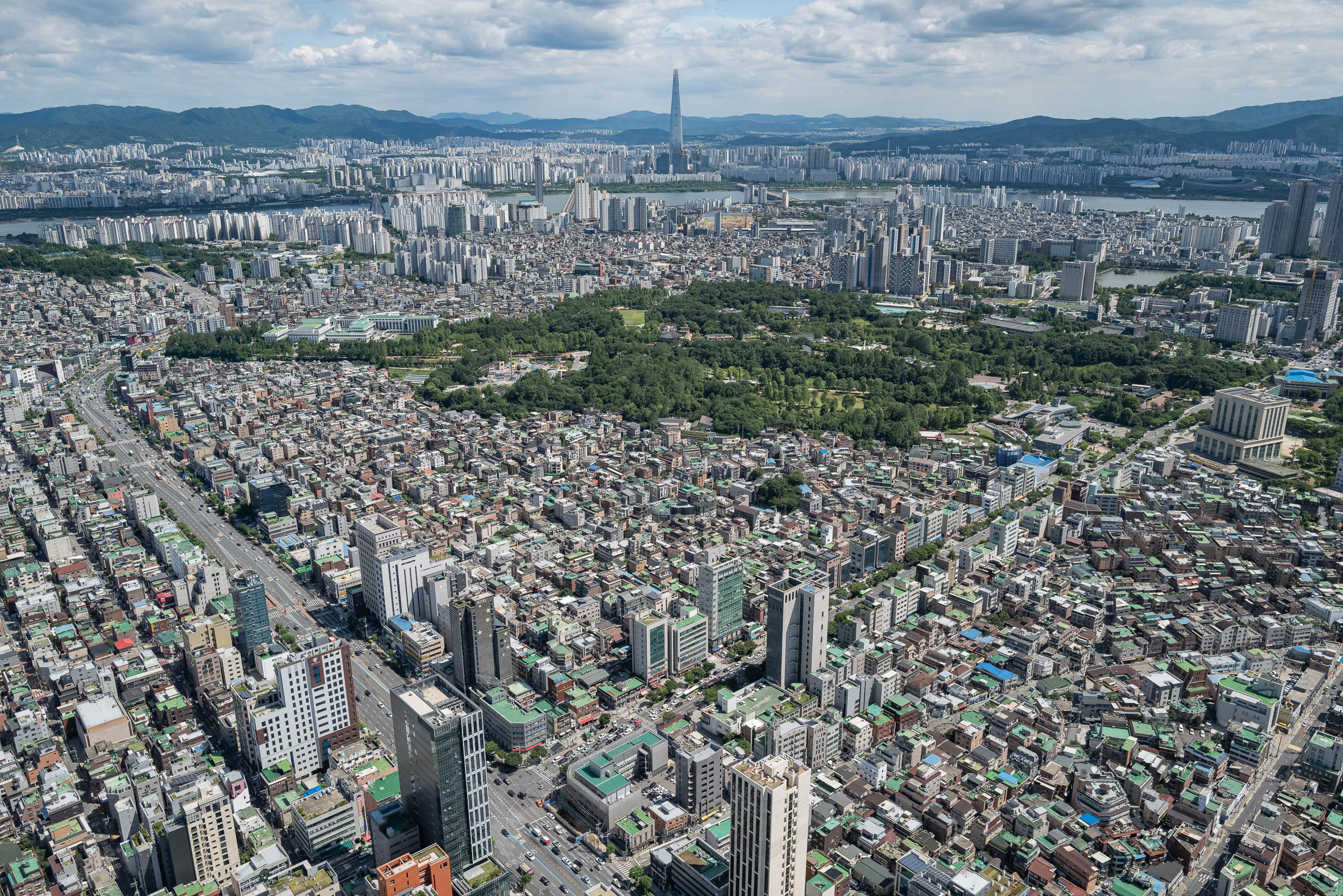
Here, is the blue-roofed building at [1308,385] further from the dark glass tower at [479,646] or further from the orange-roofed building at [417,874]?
the orange-roofed building at [417,874]

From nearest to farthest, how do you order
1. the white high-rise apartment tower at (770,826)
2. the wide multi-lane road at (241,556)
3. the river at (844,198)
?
1. the white high-rise apartment tower at (770,826)
2. the wide multi-lane road at (241,556)
3. the river at (844,198)

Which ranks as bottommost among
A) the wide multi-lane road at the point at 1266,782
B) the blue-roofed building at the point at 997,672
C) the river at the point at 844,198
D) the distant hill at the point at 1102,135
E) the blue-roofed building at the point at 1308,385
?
the wide multi-lane road at the point at 1266,782

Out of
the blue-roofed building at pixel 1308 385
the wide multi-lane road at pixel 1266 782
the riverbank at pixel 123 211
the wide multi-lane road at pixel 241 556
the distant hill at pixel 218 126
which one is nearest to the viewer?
the wide multi-lane road at pixel 1266 782

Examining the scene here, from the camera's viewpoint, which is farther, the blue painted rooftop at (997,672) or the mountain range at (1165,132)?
the mountain range at (1165,132)

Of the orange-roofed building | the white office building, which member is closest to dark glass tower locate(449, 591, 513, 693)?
the white office building

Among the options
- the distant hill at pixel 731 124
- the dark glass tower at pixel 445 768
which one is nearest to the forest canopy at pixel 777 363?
the dark glass tower at pixel 445 768

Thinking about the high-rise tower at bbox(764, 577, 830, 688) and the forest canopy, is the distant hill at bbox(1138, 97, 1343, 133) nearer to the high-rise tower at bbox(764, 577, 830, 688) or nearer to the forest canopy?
the forest canopy

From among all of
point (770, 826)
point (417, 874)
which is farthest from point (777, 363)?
point (417, 874)
